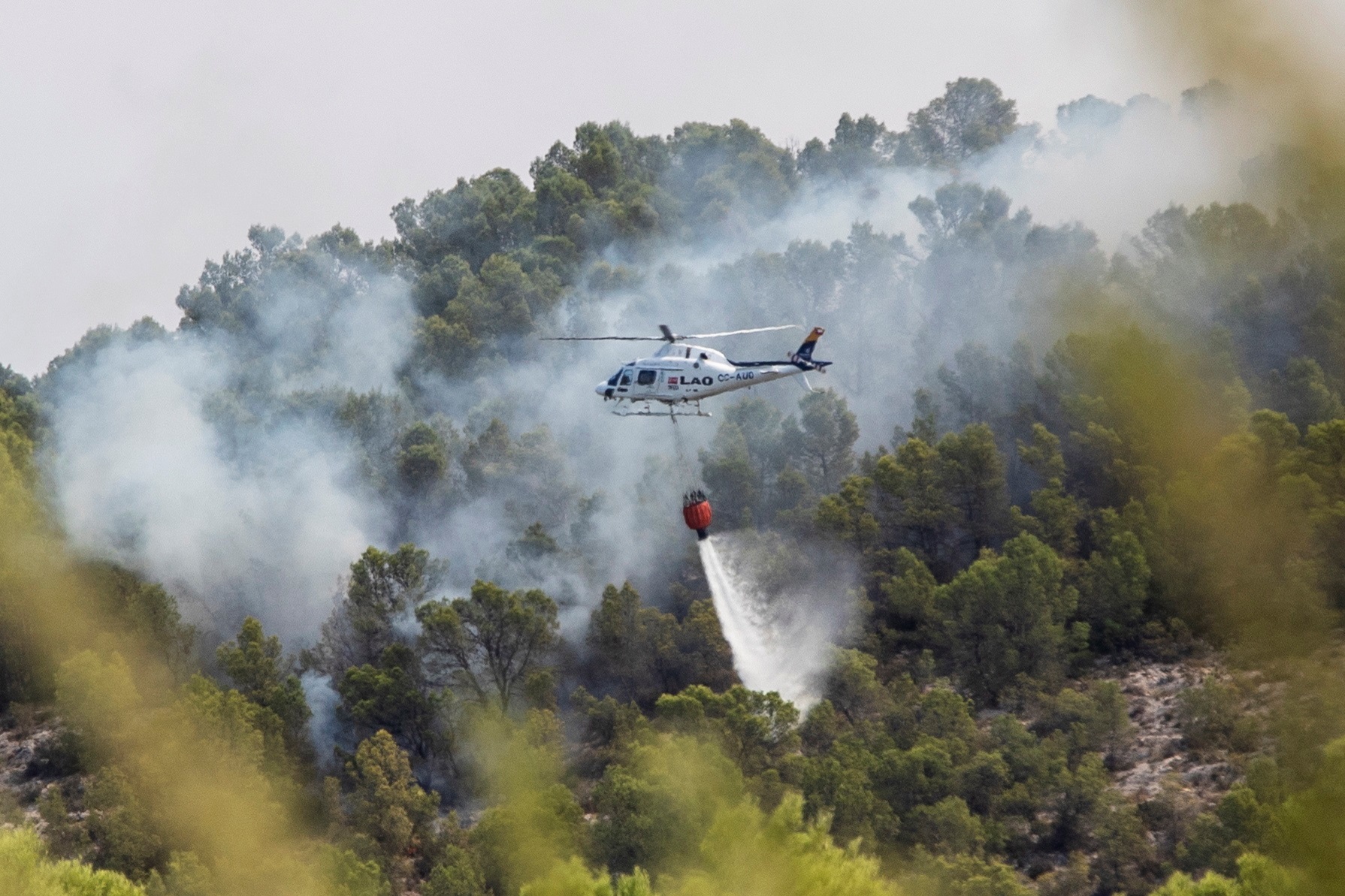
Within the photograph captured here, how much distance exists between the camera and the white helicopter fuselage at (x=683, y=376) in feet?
248

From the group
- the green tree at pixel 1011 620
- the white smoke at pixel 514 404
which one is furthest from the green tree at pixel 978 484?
the white smoke at pixel 514 404

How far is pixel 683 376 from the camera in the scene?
7612 cm

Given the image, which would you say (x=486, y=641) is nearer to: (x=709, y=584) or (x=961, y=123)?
(x=709, y=584)

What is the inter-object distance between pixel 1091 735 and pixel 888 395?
39143 mm

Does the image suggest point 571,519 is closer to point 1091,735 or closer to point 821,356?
point 821,356

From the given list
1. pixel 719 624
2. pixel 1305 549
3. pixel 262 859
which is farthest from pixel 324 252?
pixel 1305 549

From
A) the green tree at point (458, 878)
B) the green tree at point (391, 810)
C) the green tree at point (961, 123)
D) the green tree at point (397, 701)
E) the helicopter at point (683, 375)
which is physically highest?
the green tree at point (961, 123)

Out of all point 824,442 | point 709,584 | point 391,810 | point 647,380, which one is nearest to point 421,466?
point 709,584

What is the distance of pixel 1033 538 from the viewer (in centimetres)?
8519

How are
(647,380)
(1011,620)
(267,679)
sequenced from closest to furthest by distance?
(647,380), (1011,620), (267,679)

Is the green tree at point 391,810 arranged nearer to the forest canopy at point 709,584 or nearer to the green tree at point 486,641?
the forest canopy at point 709,584

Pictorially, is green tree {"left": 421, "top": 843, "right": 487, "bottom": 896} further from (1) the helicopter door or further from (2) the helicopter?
(1) the helicopter door

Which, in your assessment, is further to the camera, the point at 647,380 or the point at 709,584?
the point at 709,584

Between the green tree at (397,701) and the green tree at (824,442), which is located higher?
the green tree at (824,442)
